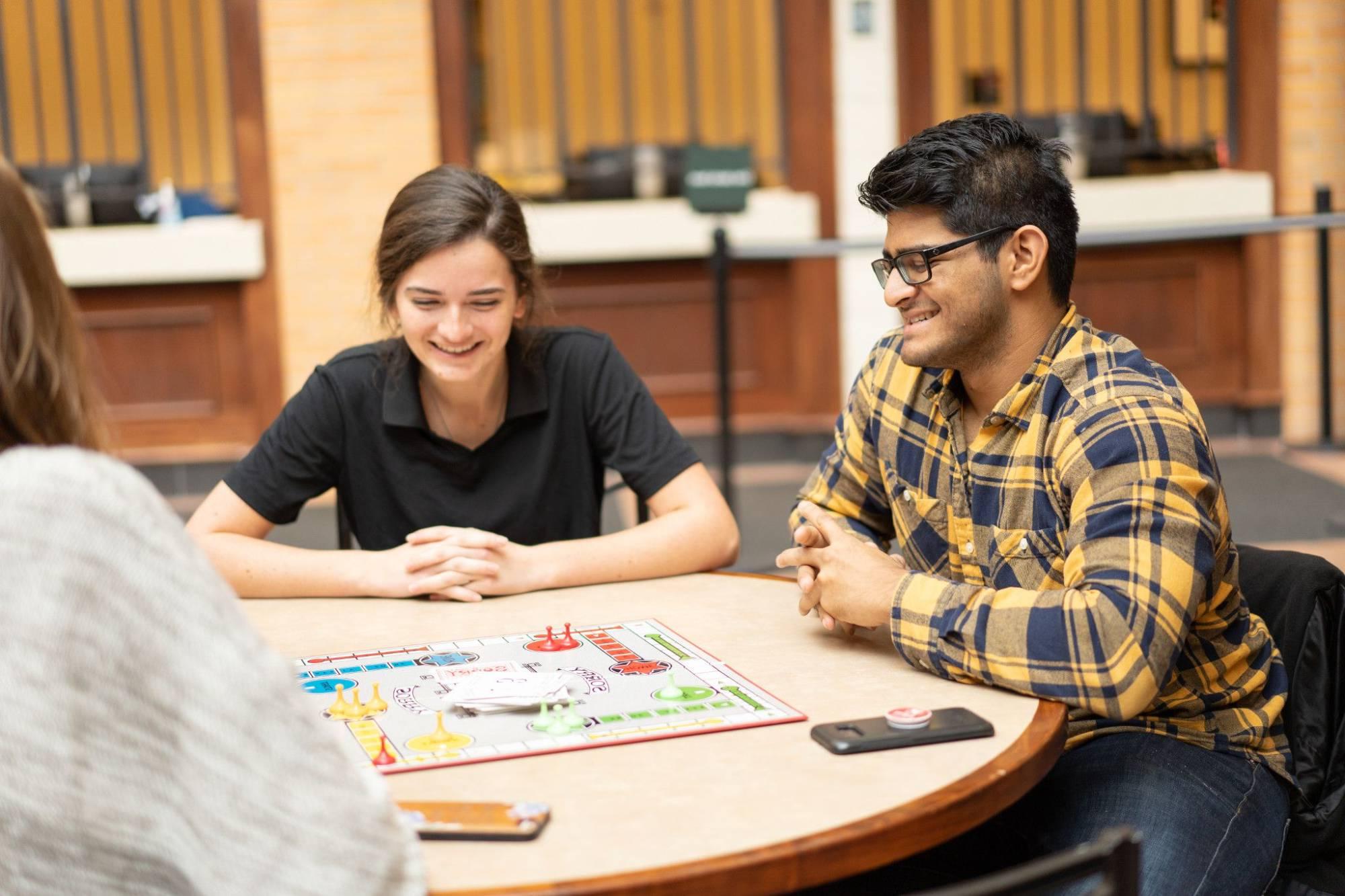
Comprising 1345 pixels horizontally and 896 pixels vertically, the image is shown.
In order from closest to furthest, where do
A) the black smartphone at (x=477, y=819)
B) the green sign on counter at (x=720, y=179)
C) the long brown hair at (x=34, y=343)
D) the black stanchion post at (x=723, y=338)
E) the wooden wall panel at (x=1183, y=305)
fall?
the long brown hair at (x=34, y=343) → the black smartphone at (x=477, y=819) → the black stanchion post at (x=723, y=338) → the green sign on counter at (x=720, y=179) → the wooden wall panel at (x=1183, y=305)

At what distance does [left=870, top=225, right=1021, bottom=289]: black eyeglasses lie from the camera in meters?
1.92

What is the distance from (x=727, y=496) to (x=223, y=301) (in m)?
2.87

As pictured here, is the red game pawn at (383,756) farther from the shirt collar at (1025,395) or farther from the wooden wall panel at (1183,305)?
the wooden wall panel at (1183,305)

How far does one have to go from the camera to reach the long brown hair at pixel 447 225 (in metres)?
2.35

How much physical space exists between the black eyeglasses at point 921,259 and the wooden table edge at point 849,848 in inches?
27.4

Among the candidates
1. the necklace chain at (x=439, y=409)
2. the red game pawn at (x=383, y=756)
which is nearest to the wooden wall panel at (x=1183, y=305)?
the necklace chain at (x=439, y=409)

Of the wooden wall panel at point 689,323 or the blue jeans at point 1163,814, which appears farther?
the wooden wall panel at point 689,323

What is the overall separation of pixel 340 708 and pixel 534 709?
0.22 m

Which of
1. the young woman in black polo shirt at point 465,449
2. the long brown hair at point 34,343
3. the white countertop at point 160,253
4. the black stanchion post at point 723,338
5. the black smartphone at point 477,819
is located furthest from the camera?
the white countertop at point 160,253

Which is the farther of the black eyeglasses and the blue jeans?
the black eyeglasses

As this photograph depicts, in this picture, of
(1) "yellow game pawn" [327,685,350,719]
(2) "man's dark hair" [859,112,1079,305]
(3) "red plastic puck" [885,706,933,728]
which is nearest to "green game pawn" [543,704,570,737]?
(1) "yellow game pawn" [327,685,350,719]

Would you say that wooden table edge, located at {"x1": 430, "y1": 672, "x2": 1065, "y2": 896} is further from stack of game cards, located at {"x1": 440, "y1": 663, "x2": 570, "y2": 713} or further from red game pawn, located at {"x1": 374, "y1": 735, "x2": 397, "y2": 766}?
stack of game cards, located at {"x1": 440, "y1": 663, "x2": 570, "y2": 713}

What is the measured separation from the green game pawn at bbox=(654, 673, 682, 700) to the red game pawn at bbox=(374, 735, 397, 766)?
12.4 inches

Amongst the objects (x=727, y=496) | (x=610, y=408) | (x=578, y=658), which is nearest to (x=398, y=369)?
(x=610, y=408)
